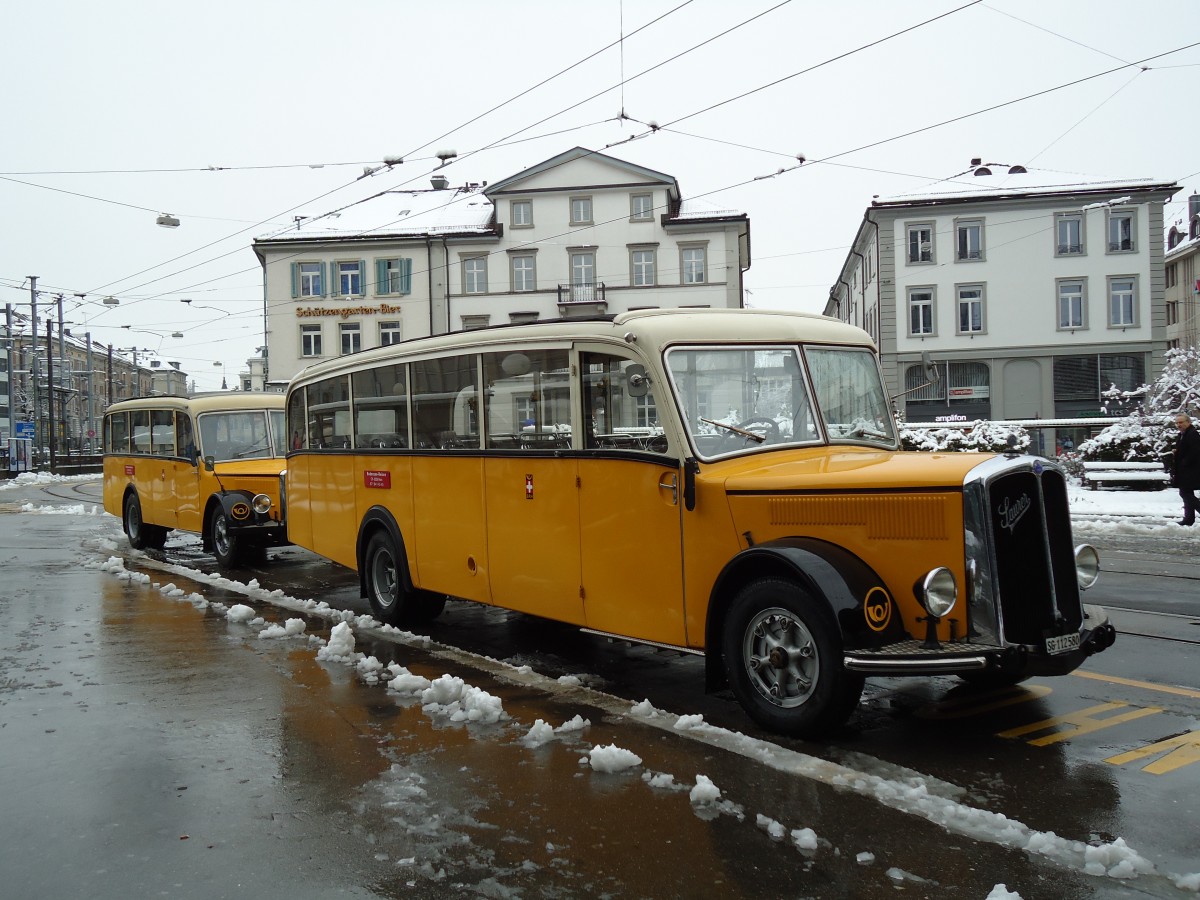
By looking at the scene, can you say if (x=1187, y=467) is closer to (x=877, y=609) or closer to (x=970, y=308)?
(x=877, y=609)

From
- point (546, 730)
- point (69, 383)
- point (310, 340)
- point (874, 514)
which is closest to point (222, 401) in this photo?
point (546, 730)

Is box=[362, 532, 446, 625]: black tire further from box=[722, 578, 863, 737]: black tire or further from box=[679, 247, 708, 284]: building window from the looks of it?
box=[679, 247, 708, 284]: building window

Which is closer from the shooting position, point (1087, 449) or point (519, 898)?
point (519, 898)

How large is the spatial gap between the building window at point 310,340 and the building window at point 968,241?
101ft

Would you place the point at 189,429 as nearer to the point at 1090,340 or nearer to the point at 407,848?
the point at 407,848

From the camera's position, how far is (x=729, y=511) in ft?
19.6

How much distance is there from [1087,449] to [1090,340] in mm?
24469

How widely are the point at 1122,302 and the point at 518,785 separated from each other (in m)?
48.3

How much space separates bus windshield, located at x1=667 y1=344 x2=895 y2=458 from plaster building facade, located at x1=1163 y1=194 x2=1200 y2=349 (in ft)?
235

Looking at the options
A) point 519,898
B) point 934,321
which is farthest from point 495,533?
point 934,321

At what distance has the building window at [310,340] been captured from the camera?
174 ft

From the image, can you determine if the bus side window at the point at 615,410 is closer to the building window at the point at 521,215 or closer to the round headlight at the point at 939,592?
the round headlight at the point at 939,592

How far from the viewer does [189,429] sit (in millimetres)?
15633

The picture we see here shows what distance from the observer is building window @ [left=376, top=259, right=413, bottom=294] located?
171 feet
